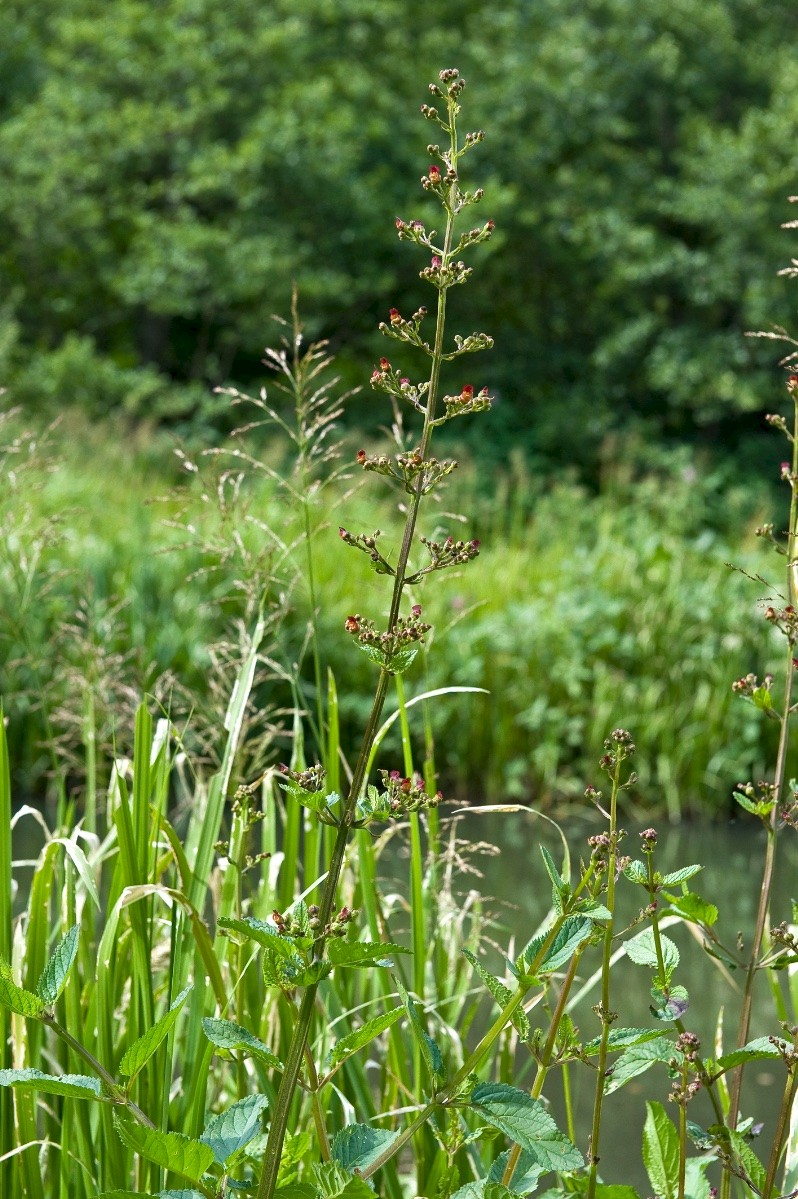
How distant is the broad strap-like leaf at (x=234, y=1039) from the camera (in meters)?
0.85

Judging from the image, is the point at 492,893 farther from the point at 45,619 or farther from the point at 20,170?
the point at 20,170

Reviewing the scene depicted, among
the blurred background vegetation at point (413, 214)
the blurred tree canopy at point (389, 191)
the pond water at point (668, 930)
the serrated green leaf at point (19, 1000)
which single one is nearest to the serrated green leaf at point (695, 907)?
the serrated green leaf at point (19, 1000)

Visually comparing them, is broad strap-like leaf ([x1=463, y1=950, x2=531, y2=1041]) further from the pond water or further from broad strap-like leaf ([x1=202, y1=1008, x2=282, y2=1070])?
the pond water

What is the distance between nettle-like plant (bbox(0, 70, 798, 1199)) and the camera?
83cm

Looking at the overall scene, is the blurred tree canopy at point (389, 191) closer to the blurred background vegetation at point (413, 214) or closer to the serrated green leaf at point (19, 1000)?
the blurred background vegetation at point (413, 214)

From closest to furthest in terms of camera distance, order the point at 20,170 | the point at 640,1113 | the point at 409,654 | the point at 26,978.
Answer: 1. the point at 409,654
2. the point at 26,978
3. the point at 640,1113
4. the point at 20,170

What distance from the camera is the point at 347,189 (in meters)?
12.5

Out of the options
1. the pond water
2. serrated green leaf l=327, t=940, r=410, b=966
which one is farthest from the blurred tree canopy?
serrated green leaf l=327, t=940, r=410, b=966

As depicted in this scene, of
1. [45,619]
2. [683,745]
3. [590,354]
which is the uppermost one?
[590,354]

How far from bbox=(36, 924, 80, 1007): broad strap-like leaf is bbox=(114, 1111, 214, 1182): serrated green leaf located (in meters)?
0.09

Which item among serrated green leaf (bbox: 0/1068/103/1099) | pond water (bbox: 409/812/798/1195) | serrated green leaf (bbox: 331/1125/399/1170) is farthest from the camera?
pond water (bbox: 409/812/798/1195)

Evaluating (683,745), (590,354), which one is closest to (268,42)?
(590,354)

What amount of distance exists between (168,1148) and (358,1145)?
0.50 ft

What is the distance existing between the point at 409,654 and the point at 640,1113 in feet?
7.44
